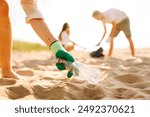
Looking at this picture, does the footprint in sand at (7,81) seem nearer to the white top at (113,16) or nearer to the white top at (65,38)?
the white top at (65,38)

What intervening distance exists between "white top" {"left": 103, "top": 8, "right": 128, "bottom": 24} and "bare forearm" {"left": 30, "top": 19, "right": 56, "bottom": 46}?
4759 mm

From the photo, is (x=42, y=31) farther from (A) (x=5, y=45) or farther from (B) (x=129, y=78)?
(B) (x=129, y=78)

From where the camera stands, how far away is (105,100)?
2680 millimetres

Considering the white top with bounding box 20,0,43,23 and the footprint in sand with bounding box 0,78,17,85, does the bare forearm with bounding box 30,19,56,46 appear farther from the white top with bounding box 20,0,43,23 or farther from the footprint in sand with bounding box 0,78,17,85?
the footprint in sand with bounding box 0,78,17,85

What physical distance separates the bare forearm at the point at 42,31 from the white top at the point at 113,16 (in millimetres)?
4759

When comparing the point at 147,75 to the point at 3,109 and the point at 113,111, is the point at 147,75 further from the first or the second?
the point at 3,109

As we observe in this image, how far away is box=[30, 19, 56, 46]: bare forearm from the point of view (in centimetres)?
275

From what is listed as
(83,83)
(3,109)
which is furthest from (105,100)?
(3,109)

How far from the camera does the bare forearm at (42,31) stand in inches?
108

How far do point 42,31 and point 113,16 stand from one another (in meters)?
4.84

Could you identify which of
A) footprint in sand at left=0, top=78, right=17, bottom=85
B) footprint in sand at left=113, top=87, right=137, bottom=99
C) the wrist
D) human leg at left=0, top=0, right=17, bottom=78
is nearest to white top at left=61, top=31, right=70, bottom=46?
human leg at left=0, top=0, right=17, bottom=78

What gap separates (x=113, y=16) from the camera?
7477 mm

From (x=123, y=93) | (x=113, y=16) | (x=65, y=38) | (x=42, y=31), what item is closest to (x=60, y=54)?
(x=42, y=31)

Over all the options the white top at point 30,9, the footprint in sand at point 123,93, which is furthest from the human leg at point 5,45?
the footprint in sand at point 123,93
